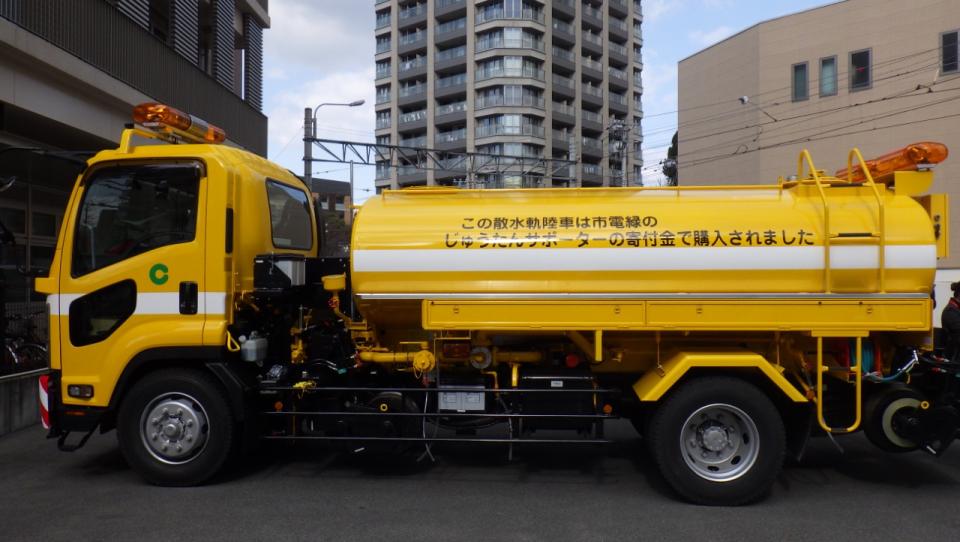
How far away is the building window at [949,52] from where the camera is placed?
23.5 metres

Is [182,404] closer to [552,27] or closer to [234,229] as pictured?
[234,229]

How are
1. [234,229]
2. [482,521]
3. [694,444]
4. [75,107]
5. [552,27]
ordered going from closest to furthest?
[482,521] → [694,444] → [234,229] → [75,107] → [552,27]

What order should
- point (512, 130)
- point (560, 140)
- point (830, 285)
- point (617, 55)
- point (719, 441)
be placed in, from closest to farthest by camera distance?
1. point (830, 285)
2. point (719, 441)
3. point (512, 130)
4. point (560, 140)
5. point (617, 55)

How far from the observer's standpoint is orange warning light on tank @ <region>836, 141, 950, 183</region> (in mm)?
4895

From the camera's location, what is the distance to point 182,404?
5.19m

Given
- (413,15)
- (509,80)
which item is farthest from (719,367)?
(413,15)

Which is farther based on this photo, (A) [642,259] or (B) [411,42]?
(B) [411,42]

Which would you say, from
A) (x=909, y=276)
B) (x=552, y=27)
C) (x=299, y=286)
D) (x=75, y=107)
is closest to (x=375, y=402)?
(x=299, y=286)

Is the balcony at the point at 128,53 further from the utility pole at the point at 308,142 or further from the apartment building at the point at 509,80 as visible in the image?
the apartment building at the point at 509,80

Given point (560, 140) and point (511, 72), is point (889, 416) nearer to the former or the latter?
point (511, 72)

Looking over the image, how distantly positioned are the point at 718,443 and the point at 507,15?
202ft

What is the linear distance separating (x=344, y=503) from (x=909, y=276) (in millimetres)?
4461

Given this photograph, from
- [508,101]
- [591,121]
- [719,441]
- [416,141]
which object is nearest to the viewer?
[719,441]

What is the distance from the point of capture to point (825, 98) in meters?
26.9
